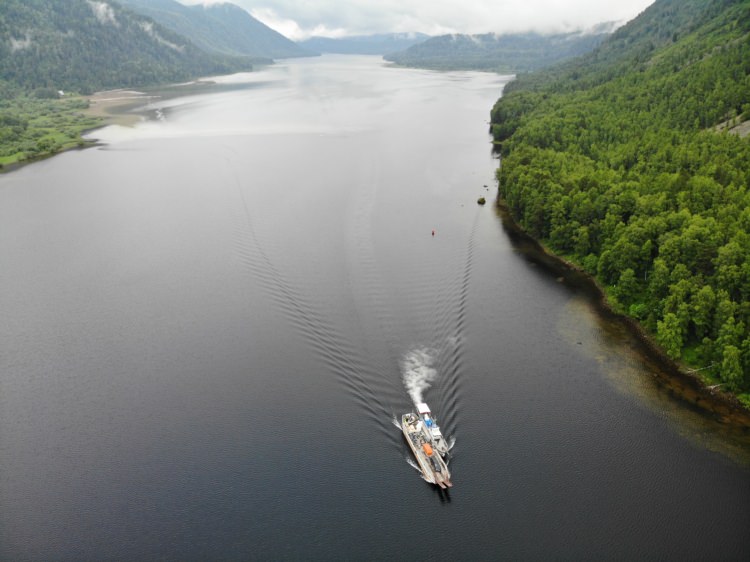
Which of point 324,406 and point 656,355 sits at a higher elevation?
Result: point 656,355

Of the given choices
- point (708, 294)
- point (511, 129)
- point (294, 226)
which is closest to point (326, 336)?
point (294, 226)

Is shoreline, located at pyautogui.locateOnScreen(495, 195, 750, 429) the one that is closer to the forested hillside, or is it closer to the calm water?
the forested hillside

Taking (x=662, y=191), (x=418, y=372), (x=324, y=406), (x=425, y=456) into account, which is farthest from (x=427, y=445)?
(x=662, y=191)

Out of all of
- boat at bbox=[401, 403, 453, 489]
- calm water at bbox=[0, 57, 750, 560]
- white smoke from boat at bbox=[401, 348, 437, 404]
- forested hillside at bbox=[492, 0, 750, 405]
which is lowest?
calm water at bbox=[0, 57, 750, 560]

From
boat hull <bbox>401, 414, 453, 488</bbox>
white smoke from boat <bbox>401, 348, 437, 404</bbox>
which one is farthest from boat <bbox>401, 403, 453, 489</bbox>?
white smoke from boat <bbox>401, 348, 437, 404</bbox>

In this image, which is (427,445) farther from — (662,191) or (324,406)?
(662,191)

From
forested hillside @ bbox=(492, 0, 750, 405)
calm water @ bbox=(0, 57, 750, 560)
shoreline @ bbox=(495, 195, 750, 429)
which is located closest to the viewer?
calm water @ bbox=(0, 57, 750, 560)
